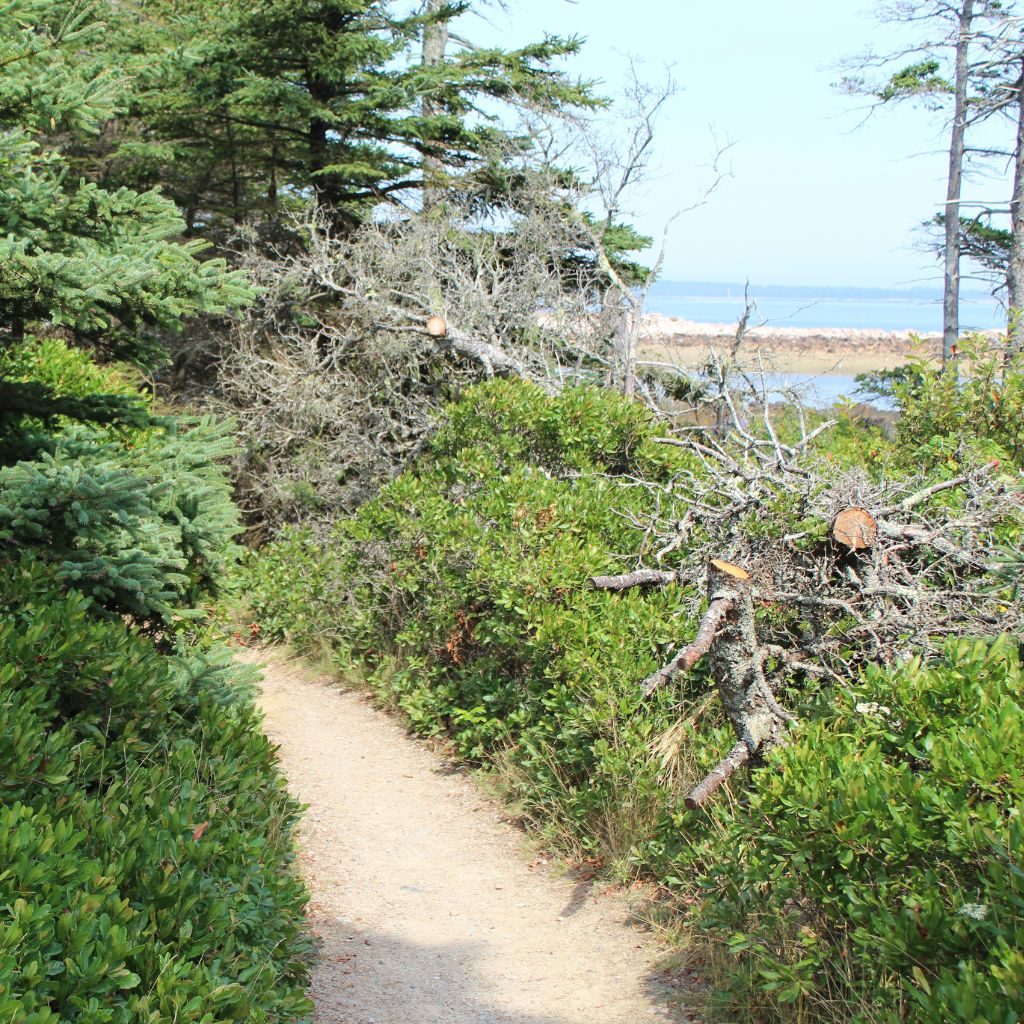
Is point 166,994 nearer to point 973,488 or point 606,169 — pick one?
point 973,488

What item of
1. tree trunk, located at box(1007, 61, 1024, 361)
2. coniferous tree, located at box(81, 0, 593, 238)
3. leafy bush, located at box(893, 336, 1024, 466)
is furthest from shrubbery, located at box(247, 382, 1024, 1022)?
tree trunk, located at box(1007, 61, 1024, 361)

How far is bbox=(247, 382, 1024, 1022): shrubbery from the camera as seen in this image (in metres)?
3.12

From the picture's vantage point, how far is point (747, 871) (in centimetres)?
391

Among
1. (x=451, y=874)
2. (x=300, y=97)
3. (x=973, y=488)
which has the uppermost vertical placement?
(x=300, y=97)

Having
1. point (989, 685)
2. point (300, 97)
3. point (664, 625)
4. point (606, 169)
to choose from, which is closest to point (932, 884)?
point (989, 685)

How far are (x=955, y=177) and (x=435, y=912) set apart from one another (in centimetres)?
1672

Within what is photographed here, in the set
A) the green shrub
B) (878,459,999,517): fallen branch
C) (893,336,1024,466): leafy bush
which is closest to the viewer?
the green shrub

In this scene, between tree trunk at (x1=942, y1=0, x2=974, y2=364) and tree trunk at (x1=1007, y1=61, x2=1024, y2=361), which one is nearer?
tree trunk at (x1=1007, y1=61, x2=1024, y2=361)

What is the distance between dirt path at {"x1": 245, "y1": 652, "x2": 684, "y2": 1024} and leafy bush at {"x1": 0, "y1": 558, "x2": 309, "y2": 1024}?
57 cm

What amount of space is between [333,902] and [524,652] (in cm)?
193

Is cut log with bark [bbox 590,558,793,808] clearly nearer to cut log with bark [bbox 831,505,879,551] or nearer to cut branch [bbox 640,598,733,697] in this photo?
cut branch [bbox 640,598,733,697]

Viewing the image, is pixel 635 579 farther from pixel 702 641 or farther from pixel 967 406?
pixel 967 406

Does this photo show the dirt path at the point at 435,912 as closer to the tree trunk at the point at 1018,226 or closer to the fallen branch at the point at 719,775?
the fallen branch at the point at 719,775

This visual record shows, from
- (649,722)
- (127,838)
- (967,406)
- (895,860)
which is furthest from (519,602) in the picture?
(967,406)
